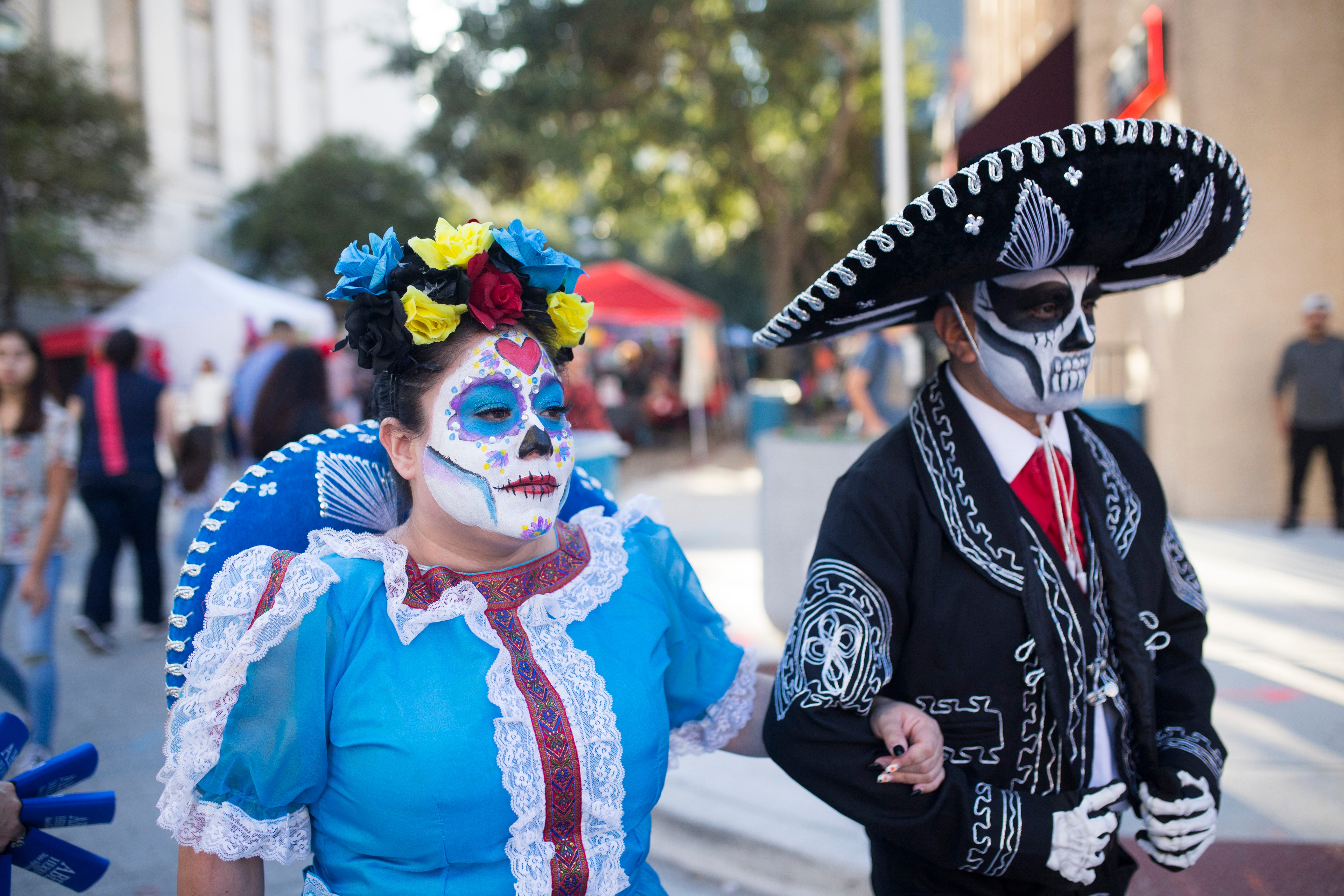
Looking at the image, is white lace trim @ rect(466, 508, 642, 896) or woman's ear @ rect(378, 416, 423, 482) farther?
woman's ear @ rect(378, 416, 423, 482)

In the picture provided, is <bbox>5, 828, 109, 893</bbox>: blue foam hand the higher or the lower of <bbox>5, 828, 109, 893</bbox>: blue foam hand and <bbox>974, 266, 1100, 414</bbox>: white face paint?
the lower

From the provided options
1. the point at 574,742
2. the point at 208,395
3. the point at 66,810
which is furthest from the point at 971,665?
the point at 208,395

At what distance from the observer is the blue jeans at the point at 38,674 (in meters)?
3.94

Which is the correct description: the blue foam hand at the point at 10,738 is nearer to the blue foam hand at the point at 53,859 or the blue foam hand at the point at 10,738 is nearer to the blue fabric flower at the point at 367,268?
the blue foam hand at the point at 53,859

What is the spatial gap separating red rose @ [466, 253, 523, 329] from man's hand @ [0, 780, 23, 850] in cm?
131

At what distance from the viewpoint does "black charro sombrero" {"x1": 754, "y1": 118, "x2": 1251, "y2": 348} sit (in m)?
1.65

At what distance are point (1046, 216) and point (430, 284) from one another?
111cm

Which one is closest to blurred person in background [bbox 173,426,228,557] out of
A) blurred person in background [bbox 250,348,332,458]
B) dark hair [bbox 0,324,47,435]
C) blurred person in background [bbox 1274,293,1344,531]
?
blurred person in background [bbox 250,348,332,458]

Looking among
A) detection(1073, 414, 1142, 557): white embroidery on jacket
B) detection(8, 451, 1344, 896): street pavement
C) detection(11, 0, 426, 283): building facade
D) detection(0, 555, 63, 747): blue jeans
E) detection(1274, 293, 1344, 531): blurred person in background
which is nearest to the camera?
detection(1073, 414, 1142, 557): white embroidery on jacket

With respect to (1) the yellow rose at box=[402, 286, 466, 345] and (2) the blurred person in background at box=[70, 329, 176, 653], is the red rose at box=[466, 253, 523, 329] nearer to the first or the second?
(1) the yellow rose at box=[402, 286, 466, 345]

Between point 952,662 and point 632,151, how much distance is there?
16378 millimetres

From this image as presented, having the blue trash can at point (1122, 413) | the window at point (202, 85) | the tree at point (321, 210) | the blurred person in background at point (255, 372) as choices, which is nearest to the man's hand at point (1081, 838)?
the blurred person in background at point (255, 372)

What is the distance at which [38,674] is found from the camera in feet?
13.2

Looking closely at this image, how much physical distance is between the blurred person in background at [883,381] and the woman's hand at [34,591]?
5555 mm
